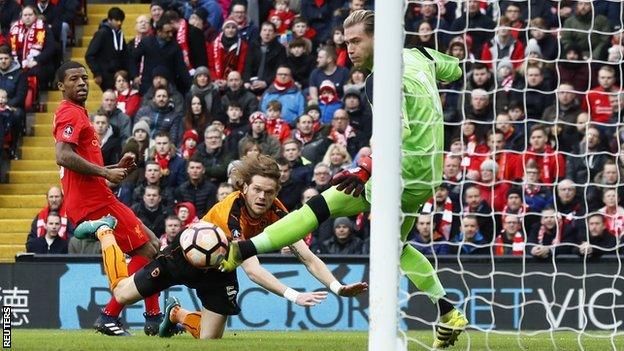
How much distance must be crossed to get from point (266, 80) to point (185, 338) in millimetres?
8681

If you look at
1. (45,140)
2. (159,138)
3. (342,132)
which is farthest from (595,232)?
(45,140)

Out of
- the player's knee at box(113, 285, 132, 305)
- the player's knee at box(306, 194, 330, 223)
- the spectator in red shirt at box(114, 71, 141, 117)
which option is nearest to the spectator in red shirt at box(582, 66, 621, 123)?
the spectator in red shirt at box(114, 71, 141, 117)

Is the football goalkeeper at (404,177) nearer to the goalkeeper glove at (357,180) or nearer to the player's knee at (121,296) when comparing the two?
the goalkeeper glove at (357,180)

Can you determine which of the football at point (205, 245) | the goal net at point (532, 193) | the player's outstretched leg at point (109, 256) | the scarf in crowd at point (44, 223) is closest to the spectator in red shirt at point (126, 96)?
the scarf in crowd at point (44, 223)

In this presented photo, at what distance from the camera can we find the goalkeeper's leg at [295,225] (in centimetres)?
957

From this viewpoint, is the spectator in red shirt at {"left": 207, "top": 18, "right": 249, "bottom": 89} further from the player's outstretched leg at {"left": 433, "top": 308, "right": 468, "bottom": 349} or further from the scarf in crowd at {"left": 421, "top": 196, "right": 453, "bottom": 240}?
the player's outstretched leg at {"left": 433, "top": 308, "right": 468, "bottom": 349}

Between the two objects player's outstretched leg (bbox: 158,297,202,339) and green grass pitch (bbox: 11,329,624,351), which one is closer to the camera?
green grass pitch (bbox: 11,329,624,351)

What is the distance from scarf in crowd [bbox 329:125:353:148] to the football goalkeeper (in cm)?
777

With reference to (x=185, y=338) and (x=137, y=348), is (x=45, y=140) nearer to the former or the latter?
(x=185, y=338)

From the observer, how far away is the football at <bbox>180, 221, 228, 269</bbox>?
397 inches

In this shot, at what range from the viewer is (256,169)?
35.1ft

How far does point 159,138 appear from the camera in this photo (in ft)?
58.9

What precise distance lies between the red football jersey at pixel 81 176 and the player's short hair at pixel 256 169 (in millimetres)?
1531

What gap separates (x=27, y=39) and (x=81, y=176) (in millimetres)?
9116
